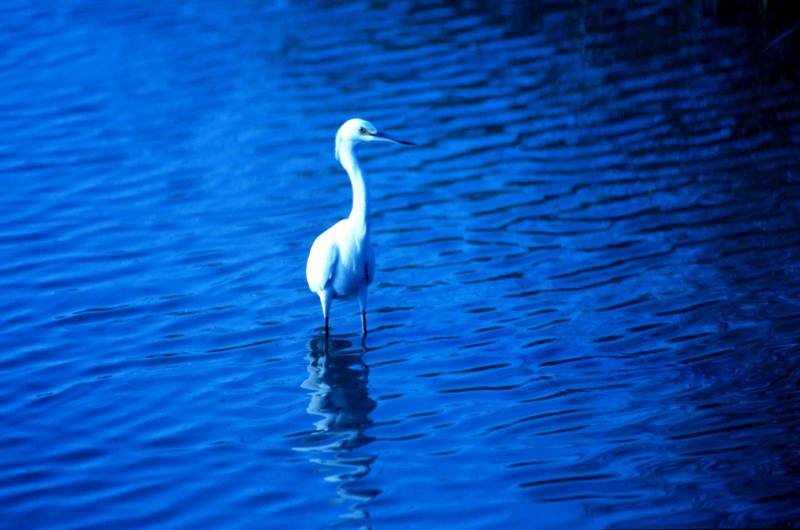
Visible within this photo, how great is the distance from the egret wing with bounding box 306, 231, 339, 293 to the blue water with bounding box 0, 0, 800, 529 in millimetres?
476

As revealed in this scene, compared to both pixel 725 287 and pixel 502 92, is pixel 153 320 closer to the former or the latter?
pixel 725 287

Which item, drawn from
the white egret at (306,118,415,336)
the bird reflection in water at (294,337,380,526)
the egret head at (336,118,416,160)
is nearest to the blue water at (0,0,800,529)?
the bird reflection in water at (294,337,380,526)

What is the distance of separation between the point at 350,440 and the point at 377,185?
446 cm

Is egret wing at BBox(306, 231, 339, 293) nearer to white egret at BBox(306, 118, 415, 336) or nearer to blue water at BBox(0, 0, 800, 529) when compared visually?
white egret at BBox(306, 118, 415, 336)

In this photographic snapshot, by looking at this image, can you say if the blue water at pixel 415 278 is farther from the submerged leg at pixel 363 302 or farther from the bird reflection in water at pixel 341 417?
the submerged leg at pixel 363 302

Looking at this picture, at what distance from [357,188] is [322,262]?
0.60m

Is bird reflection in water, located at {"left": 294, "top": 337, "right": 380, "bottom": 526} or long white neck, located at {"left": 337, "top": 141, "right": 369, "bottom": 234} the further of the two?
long white neck, located at {"left": 337, "top": 141, "right": 369, "bottom": 234}

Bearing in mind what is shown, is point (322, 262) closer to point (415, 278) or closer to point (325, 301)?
point (325, 301)

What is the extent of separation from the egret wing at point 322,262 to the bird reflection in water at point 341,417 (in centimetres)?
45

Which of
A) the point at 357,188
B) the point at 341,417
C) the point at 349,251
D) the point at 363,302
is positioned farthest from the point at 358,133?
the point at 341,417

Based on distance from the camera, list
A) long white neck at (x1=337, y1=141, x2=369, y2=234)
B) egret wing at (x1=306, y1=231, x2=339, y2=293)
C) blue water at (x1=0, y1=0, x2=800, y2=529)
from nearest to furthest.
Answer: blue water at (x1=0, y1=0, x2=800, y2=529) < egret wing at (x1=306, y1=231, x2=339, y2=293) < long white neck at (x1=337, y1=141, x2=369, y2=234)

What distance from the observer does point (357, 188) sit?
27.6ft

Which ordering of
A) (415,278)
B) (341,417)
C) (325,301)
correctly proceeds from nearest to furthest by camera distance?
(341,417), (325,301), (415,278)

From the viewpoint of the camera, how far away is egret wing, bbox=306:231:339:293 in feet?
27.0
